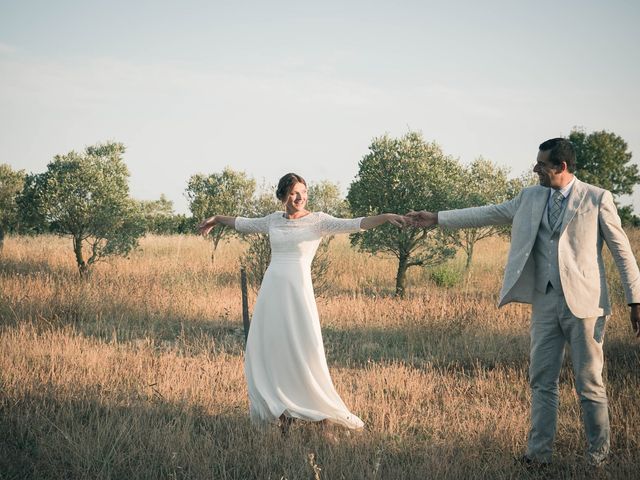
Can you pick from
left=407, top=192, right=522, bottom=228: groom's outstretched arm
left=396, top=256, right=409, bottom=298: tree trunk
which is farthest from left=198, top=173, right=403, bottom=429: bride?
left=396, top=256, right=409, bottom=298: tree trunk

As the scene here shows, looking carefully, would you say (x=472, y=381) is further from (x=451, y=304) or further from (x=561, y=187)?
(x=451, y=304)

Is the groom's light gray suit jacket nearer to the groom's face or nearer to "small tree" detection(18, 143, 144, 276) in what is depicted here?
the groom's face

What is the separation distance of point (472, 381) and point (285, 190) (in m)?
3.70

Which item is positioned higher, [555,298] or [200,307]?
[555,298]

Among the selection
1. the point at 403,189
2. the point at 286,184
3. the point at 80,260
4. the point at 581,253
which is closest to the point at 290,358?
the point at 286,184

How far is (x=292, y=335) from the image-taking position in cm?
518

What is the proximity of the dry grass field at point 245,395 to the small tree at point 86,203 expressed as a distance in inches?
153

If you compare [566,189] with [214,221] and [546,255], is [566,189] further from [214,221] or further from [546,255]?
[214,221]

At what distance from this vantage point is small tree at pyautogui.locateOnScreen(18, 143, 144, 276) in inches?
605

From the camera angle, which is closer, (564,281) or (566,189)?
(564,281)

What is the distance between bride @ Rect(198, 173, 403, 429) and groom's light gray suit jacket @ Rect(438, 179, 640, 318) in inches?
51.8

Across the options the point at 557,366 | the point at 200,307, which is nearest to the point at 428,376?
the point at 557,366

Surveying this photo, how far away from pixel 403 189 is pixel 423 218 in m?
9.03

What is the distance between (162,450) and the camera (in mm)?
4574
